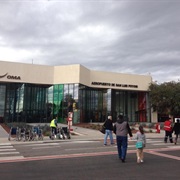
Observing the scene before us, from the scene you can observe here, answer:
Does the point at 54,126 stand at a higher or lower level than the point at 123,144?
higher

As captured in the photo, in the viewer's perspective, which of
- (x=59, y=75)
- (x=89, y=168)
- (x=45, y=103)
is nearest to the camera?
(x=89, y=168)

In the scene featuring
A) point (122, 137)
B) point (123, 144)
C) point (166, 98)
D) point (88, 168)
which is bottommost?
point (88, 168)

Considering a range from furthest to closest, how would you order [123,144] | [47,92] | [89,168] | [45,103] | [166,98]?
[166,98]
[47,92]
[45,103]
[123,144]
[89,168]

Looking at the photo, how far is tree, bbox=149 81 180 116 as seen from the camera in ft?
145

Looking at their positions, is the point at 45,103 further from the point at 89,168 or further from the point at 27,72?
the point at 89,168

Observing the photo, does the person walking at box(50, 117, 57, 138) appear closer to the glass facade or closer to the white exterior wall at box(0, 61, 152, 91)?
the glass facade

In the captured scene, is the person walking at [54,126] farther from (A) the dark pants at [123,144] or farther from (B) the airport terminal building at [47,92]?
(B) the airport terminal building at [47,92]

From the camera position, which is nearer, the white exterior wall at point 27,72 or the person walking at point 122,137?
the person walking at point 122,137

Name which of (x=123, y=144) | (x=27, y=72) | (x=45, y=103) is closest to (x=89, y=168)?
(x=123, y=144)

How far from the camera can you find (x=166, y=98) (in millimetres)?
44844

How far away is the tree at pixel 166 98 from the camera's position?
44188 millimetres

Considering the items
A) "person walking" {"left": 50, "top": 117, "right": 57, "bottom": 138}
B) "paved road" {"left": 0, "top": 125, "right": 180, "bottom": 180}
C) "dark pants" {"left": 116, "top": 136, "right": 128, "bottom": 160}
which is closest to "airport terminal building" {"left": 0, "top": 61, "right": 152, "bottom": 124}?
"person walking" {"left": 50, "top": 117, "right": 57, "bottom": 138}

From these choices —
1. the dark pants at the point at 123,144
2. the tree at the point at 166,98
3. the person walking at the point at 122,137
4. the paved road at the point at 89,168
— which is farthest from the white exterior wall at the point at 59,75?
the dark pants at the point at 123,144

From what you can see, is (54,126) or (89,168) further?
(54,126)
